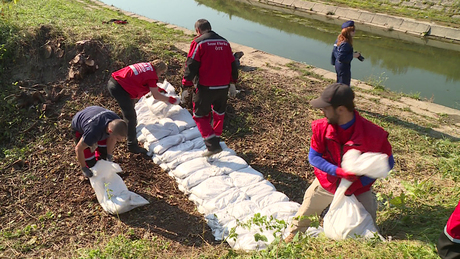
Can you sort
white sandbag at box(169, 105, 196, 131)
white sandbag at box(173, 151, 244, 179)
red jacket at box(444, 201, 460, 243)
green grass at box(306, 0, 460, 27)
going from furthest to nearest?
1. green grass at box(306, 0, 460, 27)
2. white sandbag at box(169, 105, 196, 131)
3. white sandbag at box(173, 151, 244, 179)
4. red jacket at box(444, 201, 460, 243)

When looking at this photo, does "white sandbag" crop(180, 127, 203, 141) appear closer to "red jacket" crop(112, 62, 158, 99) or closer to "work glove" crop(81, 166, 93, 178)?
"red jacket" crop(112, 62, 158, 99)

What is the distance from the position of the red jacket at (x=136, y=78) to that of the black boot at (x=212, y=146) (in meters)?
1.00

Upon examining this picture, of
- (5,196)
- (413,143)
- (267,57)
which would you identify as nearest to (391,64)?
(267,57)

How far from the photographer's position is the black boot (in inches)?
165

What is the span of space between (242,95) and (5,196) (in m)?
3.46

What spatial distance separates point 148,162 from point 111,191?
0.92m

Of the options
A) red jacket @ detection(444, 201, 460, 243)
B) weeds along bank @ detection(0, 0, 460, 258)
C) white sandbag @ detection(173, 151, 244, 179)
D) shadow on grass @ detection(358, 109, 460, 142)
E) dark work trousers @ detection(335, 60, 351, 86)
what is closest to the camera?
red jacket @ detection(444, 201, 460, 243)

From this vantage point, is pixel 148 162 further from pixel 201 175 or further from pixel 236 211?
pixel 236 211

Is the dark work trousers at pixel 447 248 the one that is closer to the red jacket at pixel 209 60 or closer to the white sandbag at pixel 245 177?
the white sandbag at pixel 245 177

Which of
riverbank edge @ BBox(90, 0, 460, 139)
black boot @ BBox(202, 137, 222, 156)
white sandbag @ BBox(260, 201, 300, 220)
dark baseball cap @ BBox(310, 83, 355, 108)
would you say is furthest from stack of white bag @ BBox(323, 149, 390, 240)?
riverbank edge @ BBox(90, 0, 460, 139)

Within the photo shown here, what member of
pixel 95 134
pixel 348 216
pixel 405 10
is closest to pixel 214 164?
pixel 95 134

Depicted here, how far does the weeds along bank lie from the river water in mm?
2761

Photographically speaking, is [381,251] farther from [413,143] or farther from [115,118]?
[413,143]

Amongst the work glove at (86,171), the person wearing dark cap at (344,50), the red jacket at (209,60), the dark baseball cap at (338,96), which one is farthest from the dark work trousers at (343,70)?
the work glove at (86,171)
